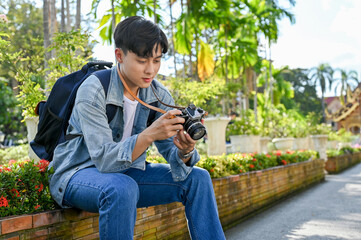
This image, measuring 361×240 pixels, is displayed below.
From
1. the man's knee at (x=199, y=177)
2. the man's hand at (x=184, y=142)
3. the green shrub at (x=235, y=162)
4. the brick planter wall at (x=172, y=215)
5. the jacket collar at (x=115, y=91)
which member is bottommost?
the brick planter wall at (x=172, y=215)

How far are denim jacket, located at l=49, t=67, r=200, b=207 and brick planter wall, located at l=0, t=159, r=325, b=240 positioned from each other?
18 cm

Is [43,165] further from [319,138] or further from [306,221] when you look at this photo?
[319,138]

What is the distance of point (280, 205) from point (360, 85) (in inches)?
2114

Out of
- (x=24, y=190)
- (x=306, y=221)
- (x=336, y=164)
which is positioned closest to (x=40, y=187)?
(x=24, y=190)

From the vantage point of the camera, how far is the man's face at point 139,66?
231cm

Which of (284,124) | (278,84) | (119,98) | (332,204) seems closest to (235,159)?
(332,204)

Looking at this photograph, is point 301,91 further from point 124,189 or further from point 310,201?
point 124,189

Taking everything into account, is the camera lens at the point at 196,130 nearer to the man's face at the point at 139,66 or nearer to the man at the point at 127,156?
the man at the point at 127,156

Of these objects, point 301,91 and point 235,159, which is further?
point 301,91

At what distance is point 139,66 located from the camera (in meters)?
2.32

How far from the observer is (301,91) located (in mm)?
55219

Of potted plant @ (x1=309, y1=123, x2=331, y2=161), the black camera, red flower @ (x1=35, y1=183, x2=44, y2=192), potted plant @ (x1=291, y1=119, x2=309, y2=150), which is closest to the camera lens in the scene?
the black camera

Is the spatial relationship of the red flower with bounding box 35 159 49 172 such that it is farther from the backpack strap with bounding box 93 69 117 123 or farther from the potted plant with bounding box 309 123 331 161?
the potted plant with bounding box 309 123 331 161

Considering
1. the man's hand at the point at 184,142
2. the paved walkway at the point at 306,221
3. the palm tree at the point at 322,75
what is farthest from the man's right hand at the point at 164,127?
the palm tree at the point at 322,75
